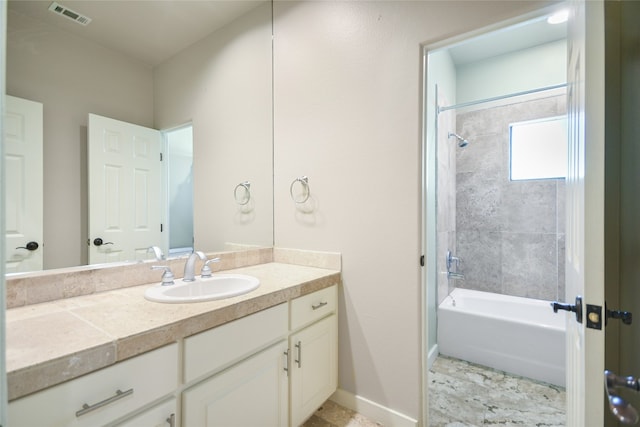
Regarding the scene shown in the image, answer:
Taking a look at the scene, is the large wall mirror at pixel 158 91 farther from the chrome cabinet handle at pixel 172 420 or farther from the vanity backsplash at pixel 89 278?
the chrome cabinet handle at pixel 172 420

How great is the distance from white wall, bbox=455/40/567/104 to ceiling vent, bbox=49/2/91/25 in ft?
10.7

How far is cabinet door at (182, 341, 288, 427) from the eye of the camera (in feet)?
3.26

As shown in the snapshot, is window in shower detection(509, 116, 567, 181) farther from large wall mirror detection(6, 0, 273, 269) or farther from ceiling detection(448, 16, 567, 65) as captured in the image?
large wall mirror detection(6, 0, 273, 269)

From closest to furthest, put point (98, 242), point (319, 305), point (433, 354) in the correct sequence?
point (98, 242), point (319, 305), point (433, 354)

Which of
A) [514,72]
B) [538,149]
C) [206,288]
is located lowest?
[206,288]

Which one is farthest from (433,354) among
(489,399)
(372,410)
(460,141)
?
(460,141)

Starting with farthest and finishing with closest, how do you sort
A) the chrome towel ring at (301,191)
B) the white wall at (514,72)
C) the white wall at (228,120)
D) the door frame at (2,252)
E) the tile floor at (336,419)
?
the white wall at (514,72), the chrome towel ring at (301,191), the white wall at (228,120), the tile floor at (336,419), the door frame at (2,252)

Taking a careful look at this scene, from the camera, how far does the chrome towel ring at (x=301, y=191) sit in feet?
6.32

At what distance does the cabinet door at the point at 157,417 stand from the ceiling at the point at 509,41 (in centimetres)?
297

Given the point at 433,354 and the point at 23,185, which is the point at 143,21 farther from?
the point at 433,354

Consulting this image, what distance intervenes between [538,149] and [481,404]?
238 centimetres

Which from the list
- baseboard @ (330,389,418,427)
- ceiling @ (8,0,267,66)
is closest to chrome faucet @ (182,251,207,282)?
ceiling @ (8,0,267,66)

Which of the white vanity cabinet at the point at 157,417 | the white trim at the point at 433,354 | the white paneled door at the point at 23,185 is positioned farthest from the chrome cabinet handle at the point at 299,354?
the white trim at the point at 433,354

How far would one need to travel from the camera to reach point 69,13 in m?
1.17
